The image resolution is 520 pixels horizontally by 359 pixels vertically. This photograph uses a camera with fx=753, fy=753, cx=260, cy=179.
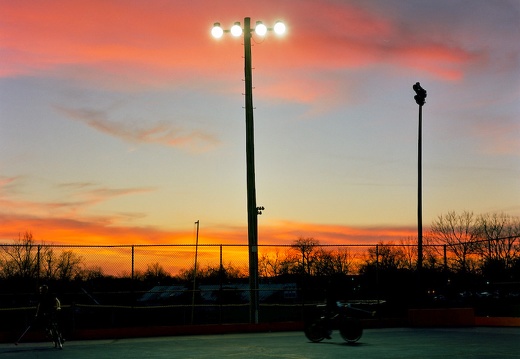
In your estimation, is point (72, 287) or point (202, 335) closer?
point (202, 335)

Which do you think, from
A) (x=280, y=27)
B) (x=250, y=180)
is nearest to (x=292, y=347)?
(x=250, y=180)

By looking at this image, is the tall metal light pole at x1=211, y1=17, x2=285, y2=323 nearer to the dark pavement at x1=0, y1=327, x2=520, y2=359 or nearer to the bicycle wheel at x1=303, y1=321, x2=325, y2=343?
the dark pavement at x1=0, y1=327, x2=520, y2=359

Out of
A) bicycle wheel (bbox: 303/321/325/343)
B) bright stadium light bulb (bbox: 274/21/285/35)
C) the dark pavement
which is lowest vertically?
the dark pavement

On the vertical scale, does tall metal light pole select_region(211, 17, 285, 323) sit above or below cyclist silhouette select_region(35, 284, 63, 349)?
above

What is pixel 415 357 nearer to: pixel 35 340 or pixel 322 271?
pixel 35 340

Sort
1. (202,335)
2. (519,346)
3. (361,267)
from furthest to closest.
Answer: (361,267), (202,335), (519,346)

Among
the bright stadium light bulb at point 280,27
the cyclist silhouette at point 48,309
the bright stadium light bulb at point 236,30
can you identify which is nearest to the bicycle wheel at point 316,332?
the cyclist silhouette at point 48,309

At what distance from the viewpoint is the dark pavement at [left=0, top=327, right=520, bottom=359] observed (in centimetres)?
1684

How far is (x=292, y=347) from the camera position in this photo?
19234mm

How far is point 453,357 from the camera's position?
1558 cm

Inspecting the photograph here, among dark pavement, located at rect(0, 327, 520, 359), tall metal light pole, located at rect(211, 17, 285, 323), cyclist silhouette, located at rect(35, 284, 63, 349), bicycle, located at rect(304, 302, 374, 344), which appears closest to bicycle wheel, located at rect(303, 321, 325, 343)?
bicycle, located at rect(304, 302, 374, 344)

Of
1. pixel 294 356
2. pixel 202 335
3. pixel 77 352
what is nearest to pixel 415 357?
pixel 294 356

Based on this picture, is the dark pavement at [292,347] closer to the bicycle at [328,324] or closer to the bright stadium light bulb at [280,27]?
the bicycle at [328,324]

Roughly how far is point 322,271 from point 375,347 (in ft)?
74.6
